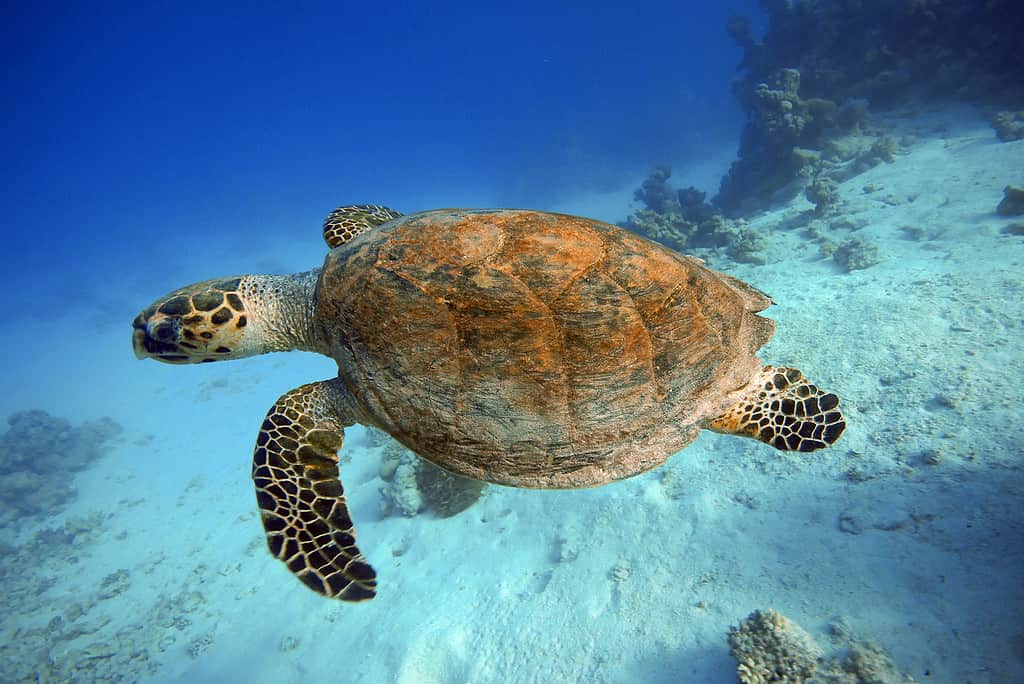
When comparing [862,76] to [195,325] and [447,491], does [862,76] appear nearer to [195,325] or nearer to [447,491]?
[447,491]

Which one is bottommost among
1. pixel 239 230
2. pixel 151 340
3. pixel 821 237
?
pixel 821 237

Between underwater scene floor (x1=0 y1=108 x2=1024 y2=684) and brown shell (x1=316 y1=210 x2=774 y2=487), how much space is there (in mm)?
2326

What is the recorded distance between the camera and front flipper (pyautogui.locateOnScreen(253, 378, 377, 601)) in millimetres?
2691

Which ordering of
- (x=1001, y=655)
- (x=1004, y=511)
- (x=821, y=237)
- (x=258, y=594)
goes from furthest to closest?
1. (x=821, y=237)
2. (x=258, y=594)
3. (x=1004, y=511)
4. (x=1001, y=655)

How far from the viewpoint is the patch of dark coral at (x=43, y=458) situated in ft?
44.8

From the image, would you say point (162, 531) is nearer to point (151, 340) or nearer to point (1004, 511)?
point (151, 340)

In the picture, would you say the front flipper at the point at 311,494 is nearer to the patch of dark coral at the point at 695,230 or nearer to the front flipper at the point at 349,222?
the front flipper at the point at 349,222

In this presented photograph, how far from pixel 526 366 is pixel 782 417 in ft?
6.66

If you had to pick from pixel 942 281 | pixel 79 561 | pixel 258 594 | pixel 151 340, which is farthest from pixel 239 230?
pixel 942 281

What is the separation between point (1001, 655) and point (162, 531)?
15946mm

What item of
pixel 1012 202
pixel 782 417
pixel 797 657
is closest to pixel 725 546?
pixel 797 657

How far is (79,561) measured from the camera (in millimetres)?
11016

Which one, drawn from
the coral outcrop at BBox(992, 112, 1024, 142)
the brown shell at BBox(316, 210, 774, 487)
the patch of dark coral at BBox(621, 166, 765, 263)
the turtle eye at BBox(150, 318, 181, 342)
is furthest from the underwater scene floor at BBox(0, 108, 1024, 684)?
the turtle eye at BBox(150, 318, 181, 342)

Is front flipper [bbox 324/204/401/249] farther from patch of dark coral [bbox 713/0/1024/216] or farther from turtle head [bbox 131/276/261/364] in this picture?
patch of dark coral [bbox 713/0/1024/216]
